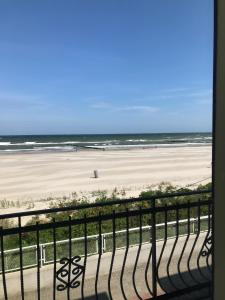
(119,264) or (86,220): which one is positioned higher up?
→ (86,220)

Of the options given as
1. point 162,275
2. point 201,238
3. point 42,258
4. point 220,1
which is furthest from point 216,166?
point 201,238

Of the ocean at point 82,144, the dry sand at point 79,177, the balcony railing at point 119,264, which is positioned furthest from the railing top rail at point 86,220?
the ocean at point 82,144

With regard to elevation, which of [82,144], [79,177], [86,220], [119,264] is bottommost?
[79,177]

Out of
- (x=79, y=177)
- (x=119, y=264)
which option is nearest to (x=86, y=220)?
(x=119, y=264)

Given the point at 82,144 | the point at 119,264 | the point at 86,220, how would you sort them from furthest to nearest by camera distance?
the point at 82,144, the point at 119,264, the point at 86,220

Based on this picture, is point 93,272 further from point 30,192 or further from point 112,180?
point 112,180

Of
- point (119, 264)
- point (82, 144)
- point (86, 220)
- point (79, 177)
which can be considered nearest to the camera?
point (86, 220)

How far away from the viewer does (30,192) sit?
18.9m

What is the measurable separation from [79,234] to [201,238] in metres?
2.93

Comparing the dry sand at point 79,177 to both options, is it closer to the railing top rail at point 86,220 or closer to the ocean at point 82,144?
the railing top rail at point 86,220

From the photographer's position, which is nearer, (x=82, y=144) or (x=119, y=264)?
(x=119, y=264)

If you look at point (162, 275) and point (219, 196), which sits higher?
point (219, 196)

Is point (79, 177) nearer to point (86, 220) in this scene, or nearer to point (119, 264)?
point (119, 264)

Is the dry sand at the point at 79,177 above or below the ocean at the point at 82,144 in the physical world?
below
